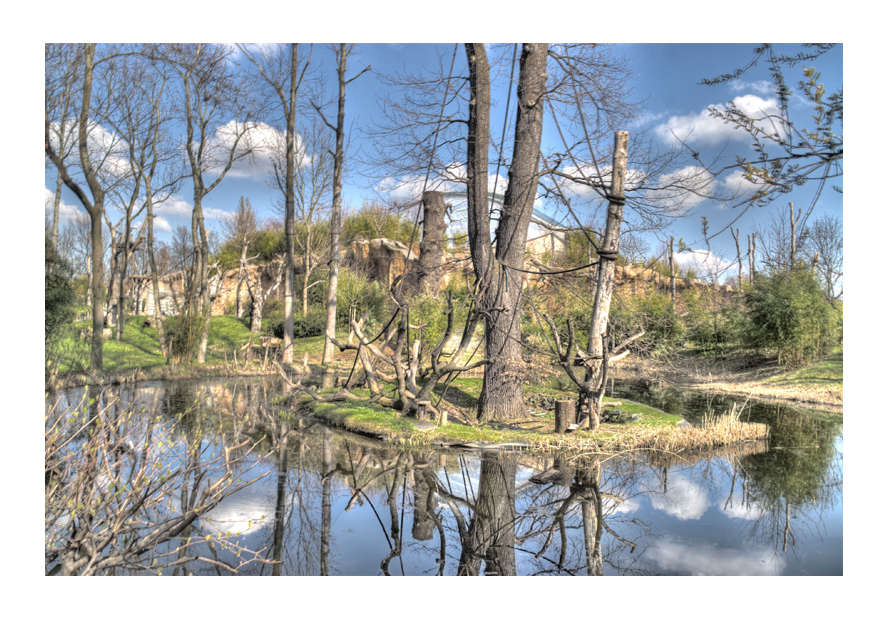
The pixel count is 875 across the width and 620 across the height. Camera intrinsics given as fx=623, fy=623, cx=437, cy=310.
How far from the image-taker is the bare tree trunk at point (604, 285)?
676 centimetres

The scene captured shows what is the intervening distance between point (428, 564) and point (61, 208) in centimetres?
1432

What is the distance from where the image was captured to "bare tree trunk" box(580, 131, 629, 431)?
6.76 meters

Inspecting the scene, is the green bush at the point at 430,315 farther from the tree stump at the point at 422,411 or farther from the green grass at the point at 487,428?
the tree stump at the point at 422,411

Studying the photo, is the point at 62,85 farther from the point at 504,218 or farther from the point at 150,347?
the point at 150,347

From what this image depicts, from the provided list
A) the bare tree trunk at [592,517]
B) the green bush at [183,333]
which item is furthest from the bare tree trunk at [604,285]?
the green bush at [183,333]

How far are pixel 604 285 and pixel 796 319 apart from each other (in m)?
9.81

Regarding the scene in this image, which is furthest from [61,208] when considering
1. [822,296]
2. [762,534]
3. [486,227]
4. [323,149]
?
[822,296]

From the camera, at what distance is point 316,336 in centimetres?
1944

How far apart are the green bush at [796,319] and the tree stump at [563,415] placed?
8.77 meters

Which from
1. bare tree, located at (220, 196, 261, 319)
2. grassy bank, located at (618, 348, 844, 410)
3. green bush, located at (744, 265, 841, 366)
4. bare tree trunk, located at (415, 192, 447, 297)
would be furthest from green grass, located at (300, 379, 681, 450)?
bare tree, located at (220, 196, 261, 319)

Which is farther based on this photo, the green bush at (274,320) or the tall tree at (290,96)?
the green bush at (274,320)

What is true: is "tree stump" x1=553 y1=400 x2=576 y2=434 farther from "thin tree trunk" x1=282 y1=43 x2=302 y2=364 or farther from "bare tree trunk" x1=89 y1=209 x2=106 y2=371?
"thin tree trunk" x1=282 y1=43 x2=302 y2=364

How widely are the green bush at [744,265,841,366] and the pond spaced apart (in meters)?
7.72

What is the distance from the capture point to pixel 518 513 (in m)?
4.77
